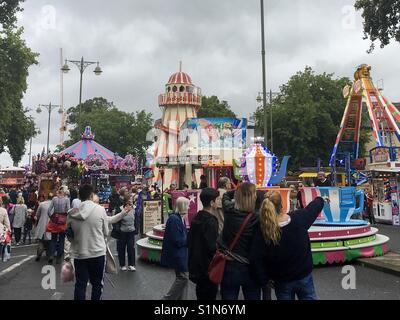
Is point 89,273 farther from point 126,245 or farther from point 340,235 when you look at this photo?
point 340,235

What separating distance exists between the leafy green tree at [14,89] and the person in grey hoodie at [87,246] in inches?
839

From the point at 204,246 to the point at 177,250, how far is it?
901 mm

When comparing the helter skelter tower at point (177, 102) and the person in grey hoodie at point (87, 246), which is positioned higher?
Result: the helter skelter tower at point (177, 102)

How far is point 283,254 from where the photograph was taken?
180 inches

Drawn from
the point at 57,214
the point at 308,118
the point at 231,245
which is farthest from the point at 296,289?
the point at 308,118

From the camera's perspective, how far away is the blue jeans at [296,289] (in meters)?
4.65

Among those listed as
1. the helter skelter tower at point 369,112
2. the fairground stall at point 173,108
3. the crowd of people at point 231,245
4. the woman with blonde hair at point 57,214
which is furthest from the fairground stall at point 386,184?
the fairground stall at point 173,108

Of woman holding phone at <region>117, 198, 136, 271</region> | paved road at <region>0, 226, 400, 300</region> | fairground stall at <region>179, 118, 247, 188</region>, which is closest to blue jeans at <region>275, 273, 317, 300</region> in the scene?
paved road at <region>0, 226, 400, 300</region>

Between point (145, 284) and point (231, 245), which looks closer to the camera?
point (231, 245)

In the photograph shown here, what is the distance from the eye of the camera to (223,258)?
15.6 feet

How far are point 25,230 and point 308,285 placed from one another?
1368 cm

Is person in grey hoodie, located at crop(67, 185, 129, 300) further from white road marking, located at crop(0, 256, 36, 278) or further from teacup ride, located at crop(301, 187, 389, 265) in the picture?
teacup ride, located at crop(301, 187, 389, 265)

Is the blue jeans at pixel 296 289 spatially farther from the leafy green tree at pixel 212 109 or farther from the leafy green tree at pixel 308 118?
the leafy green tree at pixel 212 109
